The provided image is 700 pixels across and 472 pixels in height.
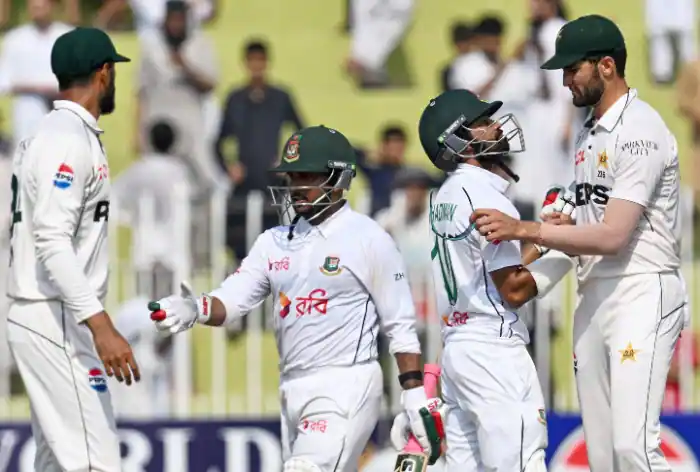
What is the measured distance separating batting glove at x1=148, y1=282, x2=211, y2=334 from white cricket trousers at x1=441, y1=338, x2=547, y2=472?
1.04 metres

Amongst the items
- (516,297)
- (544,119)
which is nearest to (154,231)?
(544,119)

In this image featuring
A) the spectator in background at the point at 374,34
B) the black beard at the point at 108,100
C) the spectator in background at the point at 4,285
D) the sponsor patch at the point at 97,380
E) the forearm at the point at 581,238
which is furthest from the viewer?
the spectator in background at the point at 374,34

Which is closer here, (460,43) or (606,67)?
(606,67)

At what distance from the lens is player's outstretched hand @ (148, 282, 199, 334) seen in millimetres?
6418

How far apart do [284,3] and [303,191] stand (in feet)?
25.3

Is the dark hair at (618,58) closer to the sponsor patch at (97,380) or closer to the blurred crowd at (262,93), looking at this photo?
the sponsor patch at (97,380)

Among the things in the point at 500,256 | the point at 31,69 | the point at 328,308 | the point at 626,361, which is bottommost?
the point at 626,361

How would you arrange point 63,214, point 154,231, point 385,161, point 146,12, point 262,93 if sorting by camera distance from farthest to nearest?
point 146,12
point 262,93
point 385,161
point 154,231
point 63,214

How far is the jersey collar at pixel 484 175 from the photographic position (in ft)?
21.3

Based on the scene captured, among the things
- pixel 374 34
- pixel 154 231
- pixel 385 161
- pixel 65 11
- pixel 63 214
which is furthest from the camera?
pixel 65 11

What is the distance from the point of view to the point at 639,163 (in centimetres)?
667

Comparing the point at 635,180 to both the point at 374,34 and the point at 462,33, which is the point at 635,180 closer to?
the point at 462,33

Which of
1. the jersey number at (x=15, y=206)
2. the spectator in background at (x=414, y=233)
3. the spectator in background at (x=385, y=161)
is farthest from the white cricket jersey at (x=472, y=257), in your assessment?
the spectator in background at (x=385, y=161)

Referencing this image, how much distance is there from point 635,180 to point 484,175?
2.14 ft
